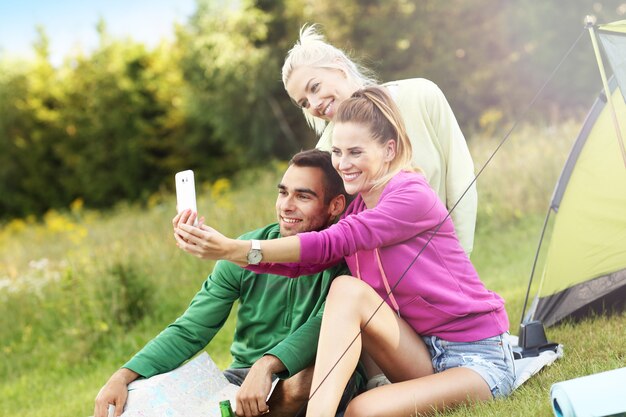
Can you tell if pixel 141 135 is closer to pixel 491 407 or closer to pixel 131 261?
pixel 131 261

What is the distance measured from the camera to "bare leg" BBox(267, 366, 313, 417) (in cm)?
277

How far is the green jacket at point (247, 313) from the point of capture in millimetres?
2920

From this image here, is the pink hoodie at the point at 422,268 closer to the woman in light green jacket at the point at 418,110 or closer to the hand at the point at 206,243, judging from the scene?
the hand at the point at 206,243

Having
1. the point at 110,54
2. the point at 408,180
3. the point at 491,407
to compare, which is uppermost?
the point at 110,54

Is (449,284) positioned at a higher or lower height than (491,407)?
higher

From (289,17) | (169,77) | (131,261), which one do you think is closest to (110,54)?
(169,77)

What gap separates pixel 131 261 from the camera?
5.81 meters

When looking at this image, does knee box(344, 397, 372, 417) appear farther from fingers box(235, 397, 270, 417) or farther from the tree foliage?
the tree foliage

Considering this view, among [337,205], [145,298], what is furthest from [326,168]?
[145,298]

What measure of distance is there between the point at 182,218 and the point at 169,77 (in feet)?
48.6

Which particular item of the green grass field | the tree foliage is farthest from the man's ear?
the tree foliage

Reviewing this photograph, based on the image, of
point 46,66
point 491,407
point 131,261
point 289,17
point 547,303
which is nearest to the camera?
point 491,407

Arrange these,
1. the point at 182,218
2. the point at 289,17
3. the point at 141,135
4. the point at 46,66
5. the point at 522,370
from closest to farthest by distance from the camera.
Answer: the point at 182,218 → the point at 522,370 → the point at 289,17 → the point at 141,135 → the point at 46,66

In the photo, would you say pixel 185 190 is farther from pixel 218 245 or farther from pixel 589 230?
pixel 589 230
